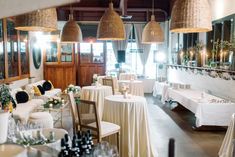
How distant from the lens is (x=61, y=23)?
1132 centimetres

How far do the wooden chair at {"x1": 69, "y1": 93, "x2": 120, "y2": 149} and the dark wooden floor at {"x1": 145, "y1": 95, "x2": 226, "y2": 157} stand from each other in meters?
0.96

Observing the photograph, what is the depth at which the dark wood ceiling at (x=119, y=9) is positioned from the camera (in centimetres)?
1067

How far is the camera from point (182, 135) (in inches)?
205

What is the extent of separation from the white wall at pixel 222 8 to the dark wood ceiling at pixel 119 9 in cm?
393

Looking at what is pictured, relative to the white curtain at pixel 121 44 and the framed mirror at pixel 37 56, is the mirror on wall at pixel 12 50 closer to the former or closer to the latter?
Answer: the framed mirror at pixel 37 56

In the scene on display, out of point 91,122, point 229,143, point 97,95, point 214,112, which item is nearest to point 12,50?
point 97,95

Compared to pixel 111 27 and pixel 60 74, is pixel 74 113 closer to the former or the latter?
pixel 111 27

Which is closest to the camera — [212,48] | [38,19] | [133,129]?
[38,19]

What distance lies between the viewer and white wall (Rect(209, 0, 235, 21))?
18.8ft

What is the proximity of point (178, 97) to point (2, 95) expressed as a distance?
5220mm

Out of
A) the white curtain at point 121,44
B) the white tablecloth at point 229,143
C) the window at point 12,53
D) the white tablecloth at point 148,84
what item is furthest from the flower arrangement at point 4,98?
the white curtain at point 121,44

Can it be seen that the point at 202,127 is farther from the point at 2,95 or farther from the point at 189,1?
the point at 2,95

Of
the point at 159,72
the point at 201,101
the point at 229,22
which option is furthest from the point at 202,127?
the point at 159,72

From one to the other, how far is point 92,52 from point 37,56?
2.47 metres
